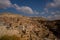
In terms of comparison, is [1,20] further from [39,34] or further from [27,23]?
[39,34]

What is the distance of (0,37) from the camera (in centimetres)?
908

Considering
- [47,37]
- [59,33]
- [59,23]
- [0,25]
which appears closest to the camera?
[0,25]

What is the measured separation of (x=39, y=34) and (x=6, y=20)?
8.80 ft

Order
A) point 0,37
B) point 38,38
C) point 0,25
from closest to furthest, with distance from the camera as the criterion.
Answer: point 0,37, point 0,25, point 38,38

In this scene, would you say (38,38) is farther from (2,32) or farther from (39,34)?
(2,32)

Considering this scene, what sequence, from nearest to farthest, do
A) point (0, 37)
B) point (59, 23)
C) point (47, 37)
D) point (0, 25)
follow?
point (0, 37), point (0, 25), point (47, 37), point (59, 23)

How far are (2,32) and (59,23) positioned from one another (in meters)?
8.65


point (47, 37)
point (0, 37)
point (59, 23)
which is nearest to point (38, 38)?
point (47, 37)

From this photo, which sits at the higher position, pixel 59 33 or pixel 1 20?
pixel 1 20

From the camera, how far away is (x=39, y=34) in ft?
36.8

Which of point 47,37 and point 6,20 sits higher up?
point 6,20

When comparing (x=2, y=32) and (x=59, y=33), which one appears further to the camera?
(x=59, y=33)

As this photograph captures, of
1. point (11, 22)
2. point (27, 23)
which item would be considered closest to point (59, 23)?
point (27, 23)

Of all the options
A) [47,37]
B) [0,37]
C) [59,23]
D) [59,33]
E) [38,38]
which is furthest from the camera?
[59,23]
